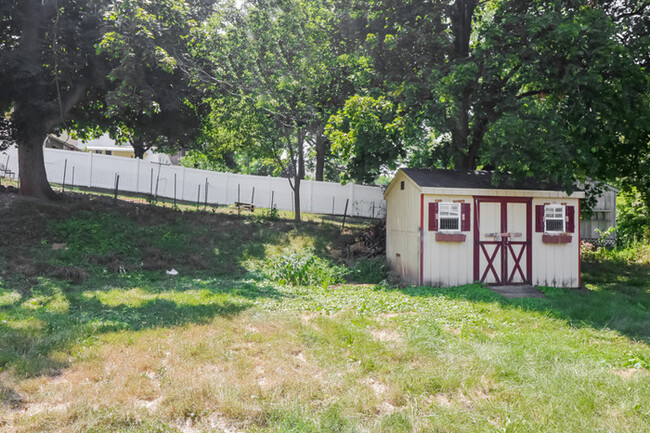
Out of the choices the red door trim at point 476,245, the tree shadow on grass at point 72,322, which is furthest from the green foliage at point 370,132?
the tree shadow on grass at point 72,322

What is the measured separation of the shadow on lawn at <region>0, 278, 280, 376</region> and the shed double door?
5.34 meters

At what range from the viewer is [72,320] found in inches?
255

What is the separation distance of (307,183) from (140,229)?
12.6 meters

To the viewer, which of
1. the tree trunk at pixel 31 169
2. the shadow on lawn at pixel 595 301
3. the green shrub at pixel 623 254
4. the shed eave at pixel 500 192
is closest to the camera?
the shadow on lawn at pixel 595 301

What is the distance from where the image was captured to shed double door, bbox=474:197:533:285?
10.9 m

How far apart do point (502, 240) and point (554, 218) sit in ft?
5.18

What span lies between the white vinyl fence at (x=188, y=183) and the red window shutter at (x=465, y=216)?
38.6ft

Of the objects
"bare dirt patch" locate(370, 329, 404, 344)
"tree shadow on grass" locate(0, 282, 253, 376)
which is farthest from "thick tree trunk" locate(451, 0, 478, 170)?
"tree shadow on grass" locate(0, 282, 253, 376)

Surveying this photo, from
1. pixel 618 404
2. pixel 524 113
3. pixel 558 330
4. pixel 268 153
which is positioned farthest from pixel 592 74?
pixel 268 153

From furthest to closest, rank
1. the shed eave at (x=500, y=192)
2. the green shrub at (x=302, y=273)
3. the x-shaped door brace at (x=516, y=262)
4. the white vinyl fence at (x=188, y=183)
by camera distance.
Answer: the white vinyl fence at (x=188, y=183) → the green shrub at (x=302, y=273) → the x-shaped door brace at (x=516, y=262) → the shed eave at (x=500, y=192)

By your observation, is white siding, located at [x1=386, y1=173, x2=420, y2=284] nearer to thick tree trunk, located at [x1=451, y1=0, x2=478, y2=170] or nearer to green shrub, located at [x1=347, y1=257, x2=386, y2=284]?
green shrub, located at [x1=347, y1=257, x2=386, y2=284]

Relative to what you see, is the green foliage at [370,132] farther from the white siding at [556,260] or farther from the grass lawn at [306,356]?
the grass lawn at [306,356]

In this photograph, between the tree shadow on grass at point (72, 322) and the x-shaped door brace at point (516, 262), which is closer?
the tree shadow on grass at point (72, 322)

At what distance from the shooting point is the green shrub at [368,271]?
12230 millimetres
